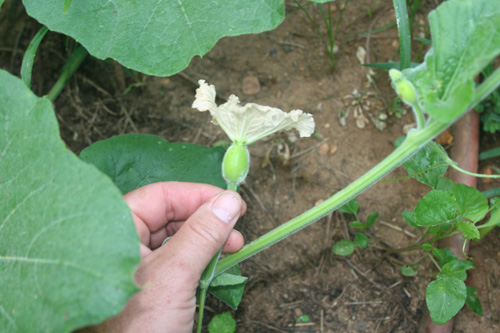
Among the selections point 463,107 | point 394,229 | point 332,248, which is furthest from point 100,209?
point 394,229

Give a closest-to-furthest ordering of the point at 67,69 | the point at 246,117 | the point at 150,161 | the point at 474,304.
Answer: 1. the point at 246,117
2. the point at 474,304
3. the point at 150,161
4. the point at 67,69

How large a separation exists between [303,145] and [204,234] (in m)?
1.16

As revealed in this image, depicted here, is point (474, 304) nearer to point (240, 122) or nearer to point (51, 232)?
point (240, 122)

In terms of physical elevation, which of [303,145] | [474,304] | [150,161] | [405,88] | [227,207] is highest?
[405,88]

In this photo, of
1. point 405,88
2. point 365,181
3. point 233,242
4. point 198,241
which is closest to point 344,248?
point 233,242

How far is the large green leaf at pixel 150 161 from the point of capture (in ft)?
6.09

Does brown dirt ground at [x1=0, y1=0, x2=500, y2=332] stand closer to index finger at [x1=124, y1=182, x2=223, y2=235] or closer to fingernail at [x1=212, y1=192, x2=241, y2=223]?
index finger at [x1=124, y1=182, x2=223, y2=235]

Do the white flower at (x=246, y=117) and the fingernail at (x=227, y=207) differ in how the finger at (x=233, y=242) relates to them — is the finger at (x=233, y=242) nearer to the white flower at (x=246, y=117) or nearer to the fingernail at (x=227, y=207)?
the fingernail at (x=227, y=207)

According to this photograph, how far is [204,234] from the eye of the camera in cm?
132

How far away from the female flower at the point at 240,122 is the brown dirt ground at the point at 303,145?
826mm

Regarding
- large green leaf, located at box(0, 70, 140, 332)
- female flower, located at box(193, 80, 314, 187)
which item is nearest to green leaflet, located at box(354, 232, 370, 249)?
female flower, located at box(193, 80, 314, 187)

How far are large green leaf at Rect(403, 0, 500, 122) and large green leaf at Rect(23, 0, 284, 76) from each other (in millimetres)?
637

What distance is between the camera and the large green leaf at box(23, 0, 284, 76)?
5.50ft

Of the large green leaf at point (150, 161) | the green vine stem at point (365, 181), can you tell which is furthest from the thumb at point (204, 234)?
the large green leaf at point (150, 161)
